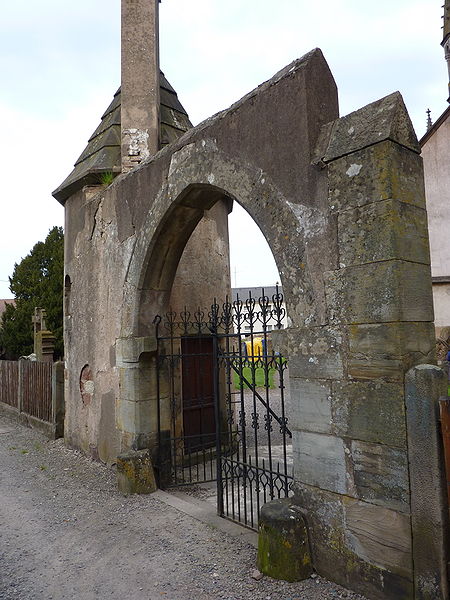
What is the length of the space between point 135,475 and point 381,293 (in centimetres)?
377

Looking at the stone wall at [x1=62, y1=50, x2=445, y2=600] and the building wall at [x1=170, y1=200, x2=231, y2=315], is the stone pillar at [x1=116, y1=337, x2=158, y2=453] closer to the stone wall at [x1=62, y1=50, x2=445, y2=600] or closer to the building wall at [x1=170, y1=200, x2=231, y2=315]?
the building wall at [x1=170, y1=200, x2=231, y2=315]

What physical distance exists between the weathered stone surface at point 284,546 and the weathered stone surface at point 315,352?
1067 millimetres

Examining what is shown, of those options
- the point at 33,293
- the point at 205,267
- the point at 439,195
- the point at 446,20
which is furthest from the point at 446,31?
the point at 33,293

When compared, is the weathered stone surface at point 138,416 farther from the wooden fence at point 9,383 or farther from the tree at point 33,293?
the tree at point 33,293

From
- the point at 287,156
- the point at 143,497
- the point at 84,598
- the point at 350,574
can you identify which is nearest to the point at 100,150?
the point at 287,156

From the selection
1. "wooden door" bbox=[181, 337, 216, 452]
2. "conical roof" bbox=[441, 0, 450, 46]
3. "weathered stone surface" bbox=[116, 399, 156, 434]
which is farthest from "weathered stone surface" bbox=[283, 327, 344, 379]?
"conical roof" bbox=[441, 0, 450, 46]

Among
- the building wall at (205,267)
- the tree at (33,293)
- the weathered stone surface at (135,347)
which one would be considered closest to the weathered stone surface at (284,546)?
the weathered stone surface at (135,347)

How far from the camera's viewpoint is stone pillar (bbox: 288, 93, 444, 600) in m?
3.01

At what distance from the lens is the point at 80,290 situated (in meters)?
7.50

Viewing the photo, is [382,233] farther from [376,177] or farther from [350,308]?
[350,308]

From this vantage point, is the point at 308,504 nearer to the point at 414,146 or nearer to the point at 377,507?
the point at 377,507

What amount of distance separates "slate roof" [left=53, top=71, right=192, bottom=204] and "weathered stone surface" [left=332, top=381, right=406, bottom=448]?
5388 millimetres

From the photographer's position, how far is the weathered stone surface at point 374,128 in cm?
316

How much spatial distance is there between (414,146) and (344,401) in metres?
1.88
